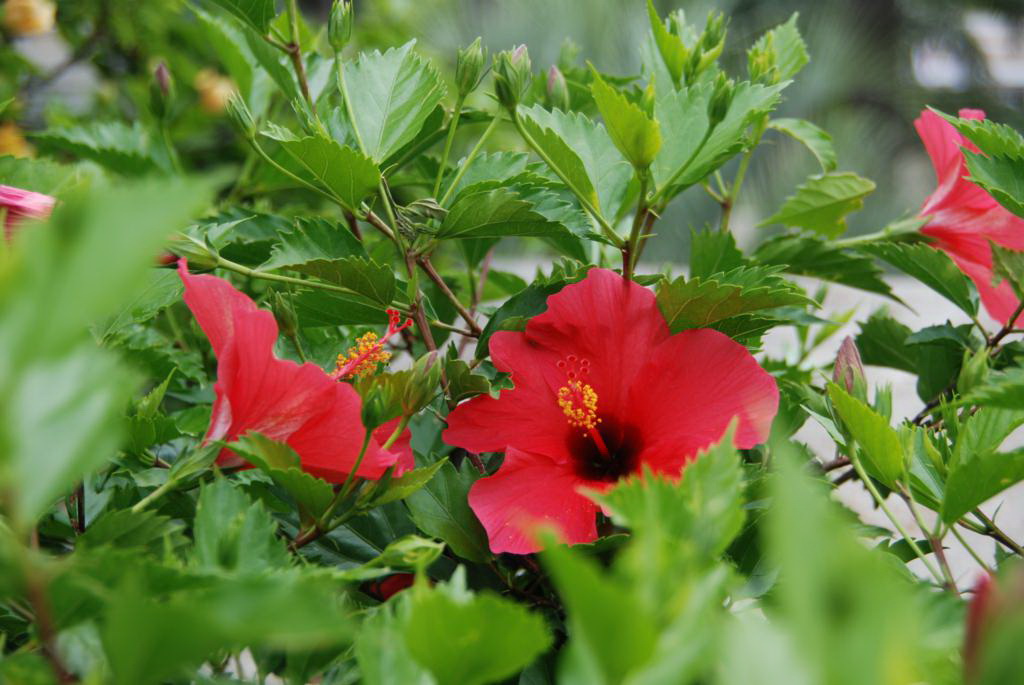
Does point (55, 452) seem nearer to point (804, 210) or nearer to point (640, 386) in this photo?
point (640, 386)

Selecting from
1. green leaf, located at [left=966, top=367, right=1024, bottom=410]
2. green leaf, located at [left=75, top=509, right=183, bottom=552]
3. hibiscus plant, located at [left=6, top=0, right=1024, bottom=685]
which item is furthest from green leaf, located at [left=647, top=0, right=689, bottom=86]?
green leaf, located at [left=75, top=509, right=183, bottom=552]

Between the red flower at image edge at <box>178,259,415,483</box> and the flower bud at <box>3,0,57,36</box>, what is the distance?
3.97 feet

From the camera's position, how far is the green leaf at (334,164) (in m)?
0.46

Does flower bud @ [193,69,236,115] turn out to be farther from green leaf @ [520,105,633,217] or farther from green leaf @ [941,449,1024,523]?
green leaf @ [941,449,1024,523]

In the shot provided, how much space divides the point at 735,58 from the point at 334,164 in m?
5.64

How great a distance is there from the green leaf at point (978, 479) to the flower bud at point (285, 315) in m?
0.36

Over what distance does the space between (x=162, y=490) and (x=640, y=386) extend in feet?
0.82

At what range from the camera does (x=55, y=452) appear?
204mm

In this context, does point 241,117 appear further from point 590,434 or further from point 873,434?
point 873,434

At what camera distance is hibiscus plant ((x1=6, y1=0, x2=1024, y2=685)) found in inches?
7.9

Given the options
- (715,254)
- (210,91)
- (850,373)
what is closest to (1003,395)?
(850,373)

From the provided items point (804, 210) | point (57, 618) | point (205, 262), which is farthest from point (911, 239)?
point (57, 618)

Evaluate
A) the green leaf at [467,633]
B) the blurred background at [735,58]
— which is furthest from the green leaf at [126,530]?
the blurred background at [735,58]

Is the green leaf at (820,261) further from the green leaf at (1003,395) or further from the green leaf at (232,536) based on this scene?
the green leaf at (232,536)
